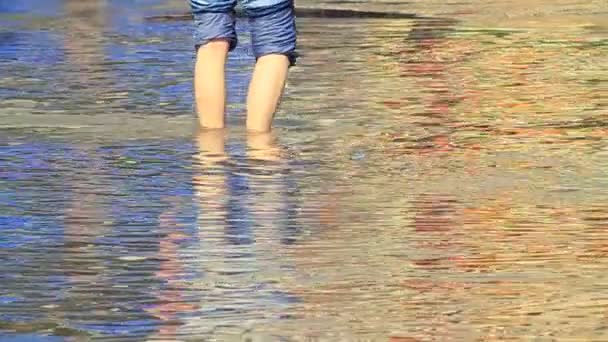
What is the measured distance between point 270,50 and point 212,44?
0.25 meters

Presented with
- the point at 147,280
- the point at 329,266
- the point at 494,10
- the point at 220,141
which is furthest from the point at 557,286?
the point at 494,10

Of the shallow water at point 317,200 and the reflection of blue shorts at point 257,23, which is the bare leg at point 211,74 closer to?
the reflection of blue shorts at point 257,23

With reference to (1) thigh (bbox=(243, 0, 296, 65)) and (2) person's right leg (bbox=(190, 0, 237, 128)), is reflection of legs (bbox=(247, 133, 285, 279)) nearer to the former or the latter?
(2) person's right leg (bbox=(190, 0, 237, 128))

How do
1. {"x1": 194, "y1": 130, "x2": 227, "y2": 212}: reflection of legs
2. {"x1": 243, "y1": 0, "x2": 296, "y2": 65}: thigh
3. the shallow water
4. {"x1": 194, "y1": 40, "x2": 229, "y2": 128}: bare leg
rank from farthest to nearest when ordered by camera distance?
{"x1": 194, "y1": 40, "x2": 229, "y2": 128}: bare leg, {"x1": 243, "y1": 0, "x2": 296, "y2": 65}: thigh, {"x1": 194, "y1": 130, "x2": 227, "y2": 212}: reflection of legs, the shallow water

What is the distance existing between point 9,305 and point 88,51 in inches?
275

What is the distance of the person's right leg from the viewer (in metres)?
8.01

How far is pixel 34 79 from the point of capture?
33.7 ft

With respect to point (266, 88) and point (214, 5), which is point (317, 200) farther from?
point (214, 5)

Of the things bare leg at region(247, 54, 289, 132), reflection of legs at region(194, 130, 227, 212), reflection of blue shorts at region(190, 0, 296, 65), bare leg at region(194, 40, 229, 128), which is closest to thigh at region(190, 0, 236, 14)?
reflection of blue shorts at region(190, 0, 296, 65)

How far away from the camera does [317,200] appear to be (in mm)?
6438

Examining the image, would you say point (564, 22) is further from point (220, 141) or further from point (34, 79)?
point (220, 141)

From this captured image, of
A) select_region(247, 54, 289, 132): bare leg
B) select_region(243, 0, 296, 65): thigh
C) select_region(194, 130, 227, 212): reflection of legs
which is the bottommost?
select_region(194, 130, 227, 212): reflection of legs

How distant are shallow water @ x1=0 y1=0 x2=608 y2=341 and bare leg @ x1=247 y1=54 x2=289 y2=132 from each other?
119 mm

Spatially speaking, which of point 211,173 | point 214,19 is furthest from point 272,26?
point 211,173
